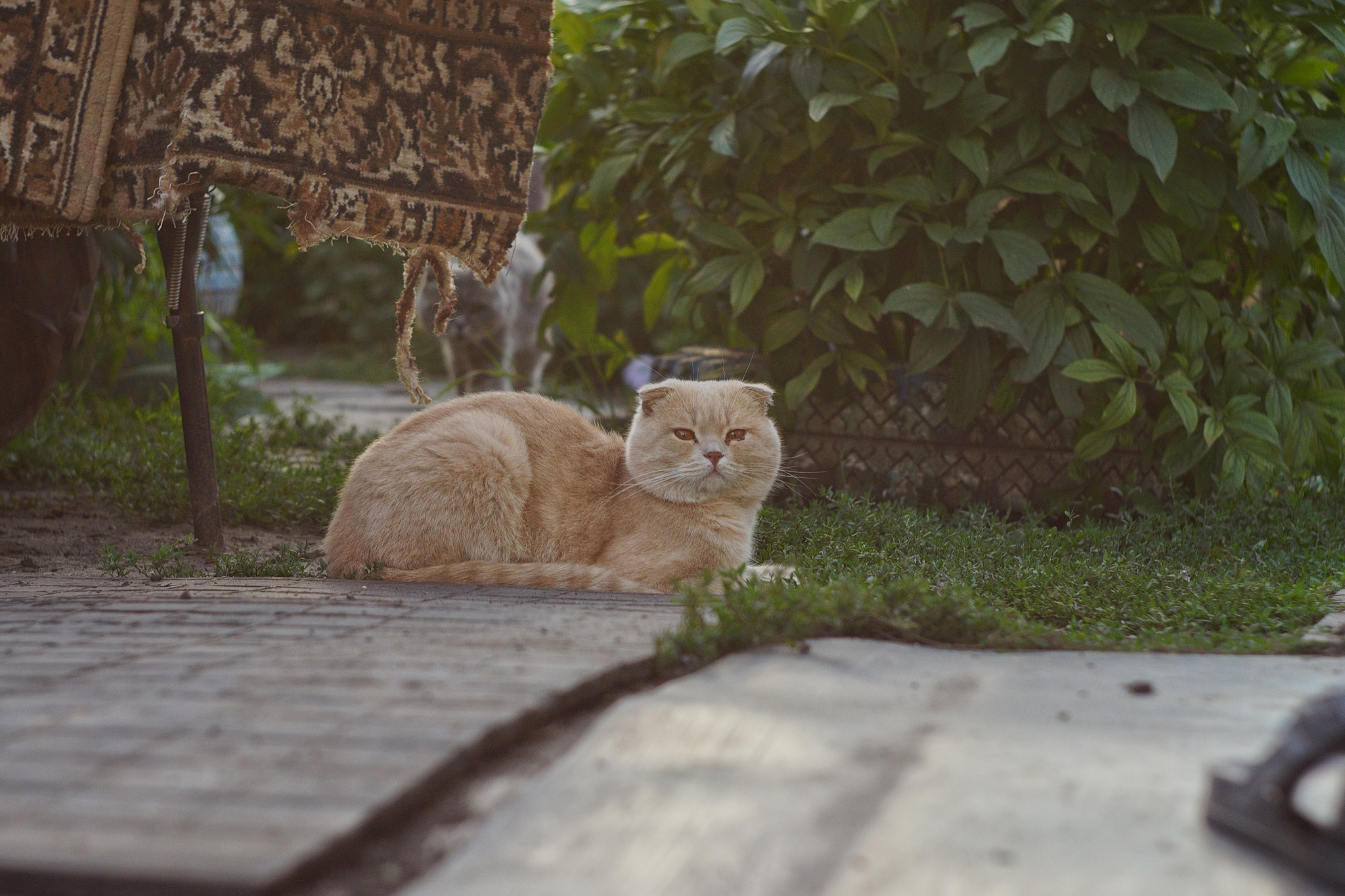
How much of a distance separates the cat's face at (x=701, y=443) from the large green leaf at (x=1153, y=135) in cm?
151

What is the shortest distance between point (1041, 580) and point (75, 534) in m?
3.42

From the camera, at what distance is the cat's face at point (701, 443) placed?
365 centimetres

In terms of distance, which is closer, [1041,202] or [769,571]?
[769,571]

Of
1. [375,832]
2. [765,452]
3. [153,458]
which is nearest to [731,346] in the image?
[765,452]

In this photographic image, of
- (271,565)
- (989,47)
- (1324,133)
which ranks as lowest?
(271,565)

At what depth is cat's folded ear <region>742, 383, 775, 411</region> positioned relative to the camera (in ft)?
12.6

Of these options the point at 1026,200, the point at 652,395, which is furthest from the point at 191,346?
the point at 1026,200

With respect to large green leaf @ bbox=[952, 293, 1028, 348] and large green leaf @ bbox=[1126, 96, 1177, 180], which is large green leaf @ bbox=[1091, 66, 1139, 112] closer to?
large green leaf @ bbox=[1126, 96, 1177, 180]

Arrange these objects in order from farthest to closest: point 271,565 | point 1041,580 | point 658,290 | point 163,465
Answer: point 658,290 < point 163,465 < point 271,565 < point 1041,580

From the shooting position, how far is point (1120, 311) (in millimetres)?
4168

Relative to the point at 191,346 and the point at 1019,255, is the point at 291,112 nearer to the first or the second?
the point at 191,346

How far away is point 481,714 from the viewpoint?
180cm

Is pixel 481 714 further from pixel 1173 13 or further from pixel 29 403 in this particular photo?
pixel 1173 13

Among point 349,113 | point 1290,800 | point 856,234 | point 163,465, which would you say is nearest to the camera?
point 1290,800
